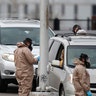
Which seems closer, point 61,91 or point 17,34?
point 61,91

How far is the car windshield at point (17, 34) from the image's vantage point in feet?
63.5

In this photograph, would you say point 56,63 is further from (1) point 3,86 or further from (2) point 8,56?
(1) point 3,86

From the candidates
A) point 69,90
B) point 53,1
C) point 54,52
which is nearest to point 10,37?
point 54,52

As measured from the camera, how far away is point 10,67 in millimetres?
18094

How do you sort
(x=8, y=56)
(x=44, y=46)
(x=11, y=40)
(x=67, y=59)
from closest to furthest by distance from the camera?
(x=67, y=59), (x=44, y=46), (x=8, y=56), (x=11, y=40)

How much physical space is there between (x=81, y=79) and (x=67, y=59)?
1.98 m

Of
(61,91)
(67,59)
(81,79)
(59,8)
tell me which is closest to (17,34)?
(67,59)

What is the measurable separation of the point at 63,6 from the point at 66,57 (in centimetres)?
6094

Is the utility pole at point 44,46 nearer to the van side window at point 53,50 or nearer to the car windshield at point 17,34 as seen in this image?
the van side window at point 53,50

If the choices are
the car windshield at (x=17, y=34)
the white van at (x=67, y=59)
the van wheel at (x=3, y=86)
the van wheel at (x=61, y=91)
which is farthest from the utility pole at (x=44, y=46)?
the car windshield at (x=17, y=34)

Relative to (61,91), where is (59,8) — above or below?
above

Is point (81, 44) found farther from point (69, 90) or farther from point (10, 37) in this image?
point (10, 37)

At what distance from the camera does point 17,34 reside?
19.7m

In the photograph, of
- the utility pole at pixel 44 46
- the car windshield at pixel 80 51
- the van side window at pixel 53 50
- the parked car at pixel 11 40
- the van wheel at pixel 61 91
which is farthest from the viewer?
the parked car at pixel 11 40
